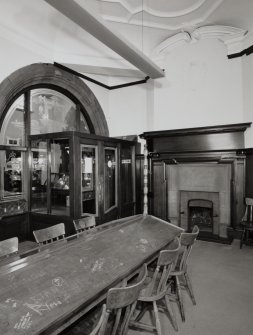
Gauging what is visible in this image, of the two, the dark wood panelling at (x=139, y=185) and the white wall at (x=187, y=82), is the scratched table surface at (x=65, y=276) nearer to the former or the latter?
the white wall at (x=187, y=82)

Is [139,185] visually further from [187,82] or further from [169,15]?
[169,15]

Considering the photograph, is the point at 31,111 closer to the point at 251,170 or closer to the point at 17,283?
the point at 17,283

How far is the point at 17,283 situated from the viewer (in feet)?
4.99

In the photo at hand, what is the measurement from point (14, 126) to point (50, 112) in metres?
0.91

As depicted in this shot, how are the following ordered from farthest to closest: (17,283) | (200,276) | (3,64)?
(3,64)
(200,276)
(17,283)

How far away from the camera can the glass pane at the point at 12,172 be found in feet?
13.7

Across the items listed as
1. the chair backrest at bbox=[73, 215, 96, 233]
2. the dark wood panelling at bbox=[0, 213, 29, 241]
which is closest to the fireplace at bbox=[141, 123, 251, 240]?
the chair backrest at bbox=[73, 215, 96, 233]

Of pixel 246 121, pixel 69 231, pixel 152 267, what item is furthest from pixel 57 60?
pixel 152 267

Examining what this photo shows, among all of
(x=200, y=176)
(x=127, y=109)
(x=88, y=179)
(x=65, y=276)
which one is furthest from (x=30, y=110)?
(x=65, y=276)

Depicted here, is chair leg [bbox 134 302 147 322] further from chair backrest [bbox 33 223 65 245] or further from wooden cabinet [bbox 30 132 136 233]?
wooden cabinet [bbox 30 132 136 233]

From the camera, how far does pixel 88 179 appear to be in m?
4.73

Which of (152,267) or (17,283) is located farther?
(152,267)

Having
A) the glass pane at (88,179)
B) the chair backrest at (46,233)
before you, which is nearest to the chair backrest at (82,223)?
the chair backrest at (46,233)

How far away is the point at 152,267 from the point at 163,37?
14.5ft
